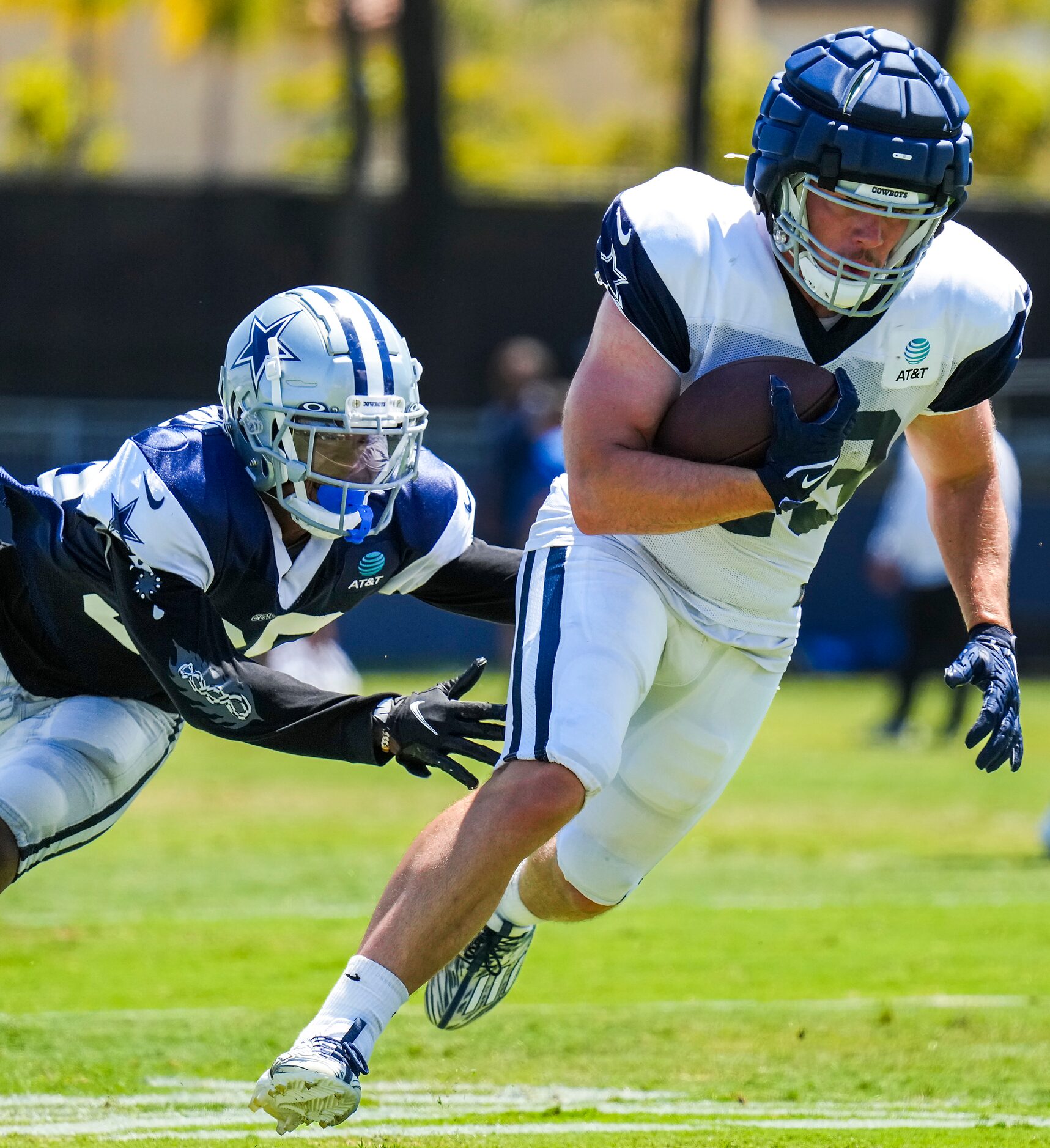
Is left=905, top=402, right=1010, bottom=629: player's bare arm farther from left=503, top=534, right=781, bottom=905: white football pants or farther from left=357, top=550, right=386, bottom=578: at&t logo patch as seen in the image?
left=357, top=550, right=386, bottom=578: at&t logo patch

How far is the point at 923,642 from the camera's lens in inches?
419

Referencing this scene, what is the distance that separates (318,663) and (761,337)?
7791mm

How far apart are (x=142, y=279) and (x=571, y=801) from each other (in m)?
13.0

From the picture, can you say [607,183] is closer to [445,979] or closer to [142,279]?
[142,279]

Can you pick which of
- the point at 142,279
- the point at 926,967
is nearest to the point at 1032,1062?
the point at 926,967

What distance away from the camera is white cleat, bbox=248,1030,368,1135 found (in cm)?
302

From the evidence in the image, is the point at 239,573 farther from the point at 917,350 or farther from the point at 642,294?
the point at 917,350

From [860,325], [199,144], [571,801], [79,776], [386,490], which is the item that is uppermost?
[860,325]

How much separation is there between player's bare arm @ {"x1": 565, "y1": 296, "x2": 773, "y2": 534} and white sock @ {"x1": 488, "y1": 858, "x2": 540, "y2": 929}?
0.98 m

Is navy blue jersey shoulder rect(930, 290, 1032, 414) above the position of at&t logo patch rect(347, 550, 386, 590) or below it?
above

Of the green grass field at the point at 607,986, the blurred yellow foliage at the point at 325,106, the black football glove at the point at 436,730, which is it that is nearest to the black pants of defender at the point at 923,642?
the green grass field at the point at 607,986

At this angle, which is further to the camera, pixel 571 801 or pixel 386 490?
pixel 386 490

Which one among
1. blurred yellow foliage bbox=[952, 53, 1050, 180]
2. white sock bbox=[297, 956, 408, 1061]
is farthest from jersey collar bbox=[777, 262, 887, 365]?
blurred yellow foliage bbox=[952, 53, 1050, 180]

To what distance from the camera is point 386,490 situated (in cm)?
373
